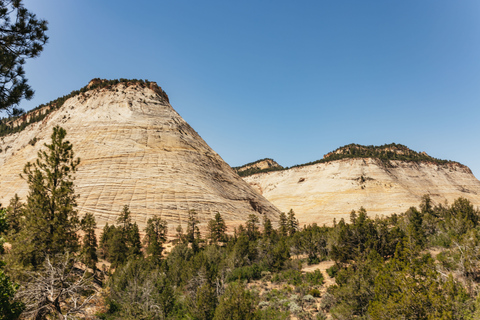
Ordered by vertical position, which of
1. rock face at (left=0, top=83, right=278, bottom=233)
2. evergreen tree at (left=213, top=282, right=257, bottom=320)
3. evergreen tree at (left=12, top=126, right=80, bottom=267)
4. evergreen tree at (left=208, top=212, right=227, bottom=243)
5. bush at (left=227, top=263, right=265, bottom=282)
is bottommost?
bush at (left=227, top=263, right=265, bottom=282)

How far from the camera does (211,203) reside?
54.5 m

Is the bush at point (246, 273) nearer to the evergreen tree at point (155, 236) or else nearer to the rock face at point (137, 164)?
the evergreen tree at point (155, 236)

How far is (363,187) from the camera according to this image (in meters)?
84.2

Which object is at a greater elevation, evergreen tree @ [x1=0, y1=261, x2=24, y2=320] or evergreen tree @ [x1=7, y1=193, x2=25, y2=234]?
evergreen tree @ [x1=7, y1=193, x2=25, y2=234]

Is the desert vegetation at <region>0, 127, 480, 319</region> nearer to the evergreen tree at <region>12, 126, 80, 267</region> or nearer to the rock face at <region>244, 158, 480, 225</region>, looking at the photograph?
the evergreen tree at <region>12, 126, 80, 267</region>

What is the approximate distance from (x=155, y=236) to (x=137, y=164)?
23993 mm

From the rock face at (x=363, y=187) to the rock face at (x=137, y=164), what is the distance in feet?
71.5

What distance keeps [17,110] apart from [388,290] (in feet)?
53.9

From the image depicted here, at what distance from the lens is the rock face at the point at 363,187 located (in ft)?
249

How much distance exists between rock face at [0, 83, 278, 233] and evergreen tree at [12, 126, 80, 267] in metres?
33.6

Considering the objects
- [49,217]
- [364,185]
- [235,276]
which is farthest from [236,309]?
[364,185]

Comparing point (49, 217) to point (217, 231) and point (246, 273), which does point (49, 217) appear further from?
point (217, 231)

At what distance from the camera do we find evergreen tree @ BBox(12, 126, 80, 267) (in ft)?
41.4

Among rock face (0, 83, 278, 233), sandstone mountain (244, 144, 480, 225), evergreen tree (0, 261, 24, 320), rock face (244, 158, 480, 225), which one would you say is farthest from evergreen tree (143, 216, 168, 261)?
rock face (244, 158, 480, 225)
